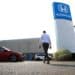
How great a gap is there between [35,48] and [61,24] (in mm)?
6773

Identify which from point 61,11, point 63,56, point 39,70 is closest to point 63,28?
point 61,11

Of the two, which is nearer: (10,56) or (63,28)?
(10,56)

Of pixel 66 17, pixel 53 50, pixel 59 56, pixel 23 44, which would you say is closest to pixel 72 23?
pixel 66 17

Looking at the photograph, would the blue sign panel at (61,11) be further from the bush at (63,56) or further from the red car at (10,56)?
the red car at (10,56)

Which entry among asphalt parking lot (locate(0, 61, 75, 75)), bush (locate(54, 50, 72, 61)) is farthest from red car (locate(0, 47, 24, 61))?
asphalt parking lot (locate(0, 61, 75, 75))

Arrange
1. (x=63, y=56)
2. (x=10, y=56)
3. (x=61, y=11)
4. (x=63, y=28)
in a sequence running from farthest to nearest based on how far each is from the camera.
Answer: (x=61, y=11)
(x=63, y=28)
(x=10, y=56)
(x=63, y=56)

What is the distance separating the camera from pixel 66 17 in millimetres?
25891

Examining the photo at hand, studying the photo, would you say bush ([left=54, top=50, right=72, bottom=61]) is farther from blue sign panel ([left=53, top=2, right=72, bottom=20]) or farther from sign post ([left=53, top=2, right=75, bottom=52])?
blue sign panel ([left=53, top=2, right=72, bottom=20])

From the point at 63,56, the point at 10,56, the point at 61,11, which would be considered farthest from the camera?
the point at 61,11

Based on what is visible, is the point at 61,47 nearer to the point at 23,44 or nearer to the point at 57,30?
the point at 57,30

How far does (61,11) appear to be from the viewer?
2580cm

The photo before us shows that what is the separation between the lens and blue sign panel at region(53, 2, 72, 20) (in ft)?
83.3

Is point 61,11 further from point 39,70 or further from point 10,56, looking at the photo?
point 39,70

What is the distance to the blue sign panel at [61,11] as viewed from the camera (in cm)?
2538
